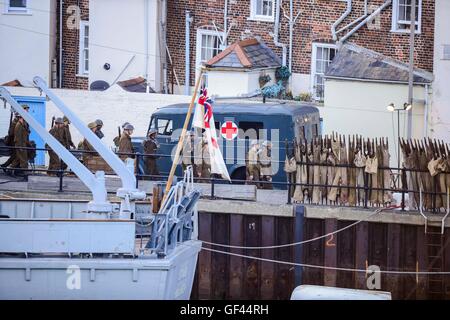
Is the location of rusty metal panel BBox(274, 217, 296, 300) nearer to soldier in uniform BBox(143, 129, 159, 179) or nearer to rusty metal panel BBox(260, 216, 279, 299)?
rusty metal panel BBox(260, 216, 279, 299)

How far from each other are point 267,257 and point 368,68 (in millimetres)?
10605

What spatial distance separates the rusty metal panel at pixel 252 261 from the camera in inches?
1001

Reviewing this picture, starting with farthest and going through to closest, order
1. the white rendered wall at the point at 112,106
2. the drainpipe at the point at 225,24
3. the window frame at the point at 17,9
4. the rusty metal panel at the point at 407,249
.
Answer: the drainpipe at the point at 225,24, the window frame at the point at 17,9, the white rendered wall at the point at 112,106, the rusty metal panel at the point at 407,249

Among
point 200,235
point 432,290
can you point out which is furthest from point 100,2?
point 432,290

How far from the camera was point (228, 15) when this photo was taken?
3853 centimetres

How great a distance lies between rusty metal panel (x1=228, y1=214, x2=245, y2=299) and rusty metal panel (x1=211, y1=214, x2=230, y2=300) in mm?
92

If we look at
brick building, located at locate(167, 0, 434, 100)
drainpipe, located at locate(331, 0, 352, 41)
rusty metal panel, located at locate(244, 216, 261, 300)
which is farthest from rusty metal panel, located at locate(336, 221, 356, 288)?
drainpipe, located at locate(331, 0, 352, 41)

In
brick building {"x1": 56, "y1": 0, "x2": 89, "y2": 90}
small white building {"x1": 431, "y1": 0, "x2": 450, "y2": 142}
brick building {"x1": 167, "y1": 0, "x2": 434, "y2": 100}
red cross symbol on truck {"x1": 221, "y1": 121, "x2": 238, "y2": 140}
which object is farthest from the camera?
brick building {"x1": 56, "y1": 0, "x2": 89, "y2": 90}

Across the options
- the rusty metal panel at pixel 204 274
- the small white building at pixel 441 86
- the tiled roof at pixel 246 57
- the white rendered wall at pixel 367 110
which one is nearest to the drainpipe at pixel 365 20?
the tiled roof at pixel 246 57

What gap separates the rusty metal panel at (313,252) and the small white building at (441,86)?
918 centimetres

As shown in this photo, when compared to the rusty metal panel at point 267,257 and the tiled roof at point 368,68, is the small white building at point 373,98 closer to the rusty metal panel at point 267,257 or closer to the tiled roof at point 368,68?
the tiled roof at point 368,68

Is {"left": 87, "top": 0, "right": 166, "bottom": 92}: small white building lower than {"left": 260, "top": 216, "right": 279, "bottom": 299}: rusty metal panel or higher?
higher

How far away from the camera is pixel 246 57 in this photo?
35844 mm

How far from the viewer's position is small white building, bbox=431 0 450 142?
109ft
